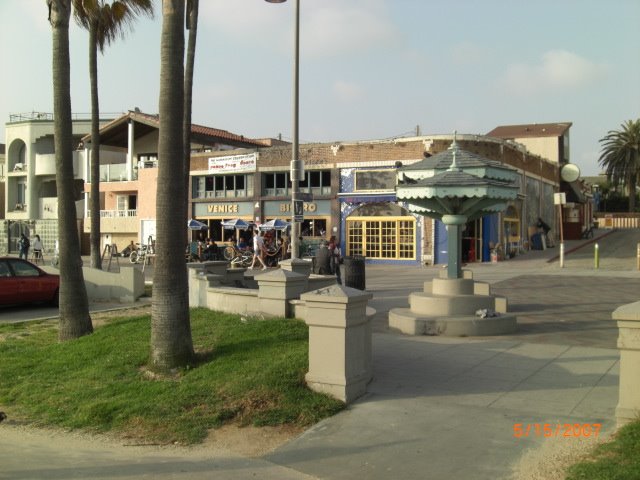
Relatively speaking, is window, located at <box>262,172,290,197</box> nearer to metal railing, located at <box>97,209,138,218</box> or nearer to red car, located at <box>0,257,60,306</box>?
metal railing, located at <box>97,209,138,218</box>

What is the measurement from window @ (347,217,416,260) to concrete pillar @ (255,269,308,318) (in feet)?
71.7

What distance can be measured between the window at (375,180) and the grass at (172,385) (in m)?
22.8

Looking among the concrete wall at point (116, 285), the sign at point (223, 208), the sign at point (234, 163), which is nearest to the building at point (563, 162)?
the sign at point (234, 163)

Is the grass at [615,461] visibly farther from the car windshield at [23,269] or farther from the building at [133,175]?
the building at [133,175]

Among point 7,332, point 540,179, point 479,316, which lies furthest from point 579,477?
point 540,179

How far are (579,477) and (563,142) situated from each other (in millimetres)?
47375

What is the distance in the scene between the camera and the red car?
15938 mm

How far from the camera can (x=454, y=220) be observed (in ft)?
44.3

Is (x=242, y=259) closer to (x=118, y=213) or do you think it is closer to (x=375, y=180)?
(x=375, y=180)

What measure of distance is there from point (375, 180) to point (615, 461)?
28.3 meters

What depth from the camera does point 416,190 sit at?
525 inches

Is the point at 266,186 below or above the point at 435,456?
above

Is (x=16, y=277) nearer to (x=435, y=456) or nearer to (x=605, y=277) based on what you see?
(x=435, y=456)

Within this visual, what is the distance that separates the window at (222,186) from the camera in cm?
3731
